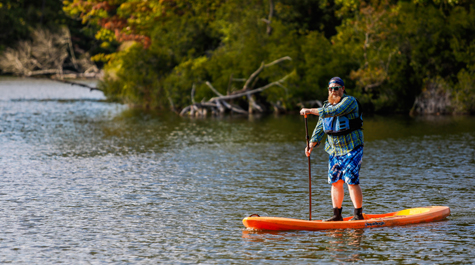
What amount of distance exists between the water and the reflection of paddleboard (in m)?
0.12

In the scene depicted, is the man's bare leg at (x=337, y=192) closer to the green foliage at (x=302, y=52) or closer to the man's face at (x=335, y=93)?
the man's face at (x=335, y=93)

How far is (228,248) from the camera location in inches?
329

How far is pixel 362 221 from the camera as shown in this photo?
370 inches

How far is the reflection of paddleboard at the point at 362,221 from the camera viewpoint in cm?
916

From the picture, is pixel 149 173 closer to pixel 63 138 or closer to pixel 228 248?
pixel 228 248

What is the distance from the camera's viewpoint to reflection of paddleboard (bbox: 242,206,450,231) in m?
9.16

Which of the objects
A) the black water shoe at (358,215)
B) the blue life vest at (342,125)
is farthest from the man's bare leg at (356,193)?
the blue life vest at (342,125)

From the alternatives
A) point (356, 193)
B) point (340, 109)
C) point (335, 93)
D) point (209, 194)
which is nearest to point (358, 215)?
point (356, 193)

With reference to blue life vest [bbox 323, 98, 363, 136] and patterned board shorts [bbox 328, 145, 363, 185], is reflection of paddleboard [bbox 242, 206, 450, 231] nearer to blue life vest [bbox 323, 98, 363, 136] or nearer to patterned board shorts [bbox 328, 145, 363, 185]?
patterned board shorts [bbox 328, 145, 363, 185]

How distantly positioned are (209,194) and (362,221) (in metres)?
3.80

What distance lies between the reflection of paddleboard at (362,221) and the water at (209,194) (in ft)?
0.39

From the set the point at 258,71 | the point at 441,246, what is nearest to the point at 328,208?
the point at 441,246

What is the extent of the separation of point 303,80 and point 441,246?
1047 inches

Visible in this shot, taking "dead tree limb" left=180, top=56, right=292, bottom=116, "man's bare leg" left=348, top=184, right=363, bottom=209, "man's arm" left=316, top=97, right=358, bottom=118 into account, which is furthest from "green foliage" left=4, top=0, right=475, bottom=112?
"man's arm" left=316, top=97, right=358, bottom=118
